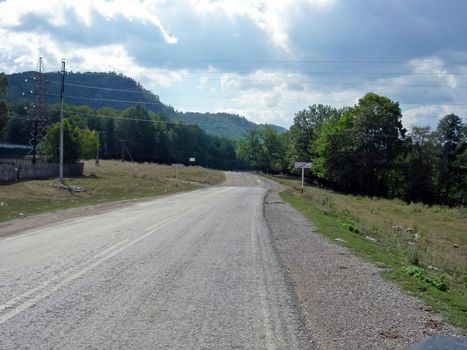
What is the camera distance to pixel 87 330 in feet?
20.2

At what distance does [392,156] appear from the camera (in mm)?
75500

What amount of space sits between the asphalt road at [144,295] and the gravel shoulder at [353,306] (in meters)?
0.34

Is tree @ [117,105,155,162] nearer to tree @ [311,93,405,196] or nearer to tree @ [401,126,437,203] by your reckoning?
tree @ [311,93,405,196]

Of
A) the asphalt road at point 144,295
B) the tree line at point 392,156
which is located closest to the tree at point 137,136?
the tree line at point 392,156

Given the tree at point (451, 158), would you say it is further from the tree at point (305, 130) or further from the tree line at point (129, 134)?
the tree line at point (129, 134)

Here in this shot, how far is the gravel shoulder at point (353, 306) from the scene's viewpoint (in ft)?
20.6

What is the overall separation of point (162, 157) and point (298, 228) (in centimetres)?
15154

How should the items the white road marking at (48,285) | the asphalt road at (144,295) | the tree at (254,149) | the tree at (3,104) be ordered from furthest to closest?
the tree at (254,149) → the tree at (3,104) → the white road marking at (48,285) → the asphalt road at (144,295)

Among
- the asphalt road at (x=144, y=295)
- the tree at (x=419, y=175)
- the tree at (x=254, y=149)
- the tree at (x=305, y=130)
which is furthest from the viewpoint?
the tree at (x=254, y=149)

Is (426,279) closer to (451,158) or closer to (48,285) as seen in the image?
(48,285)

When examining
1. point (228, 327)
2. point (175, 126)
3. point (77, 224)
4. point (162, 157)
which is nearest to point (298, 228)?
point (77, 224)

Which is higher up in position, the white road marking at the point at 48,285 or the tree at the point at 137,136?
the tree at the point at 137,136

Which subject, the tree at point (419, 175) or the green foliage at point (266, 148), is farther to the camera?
the green foliage at point (266, 148)

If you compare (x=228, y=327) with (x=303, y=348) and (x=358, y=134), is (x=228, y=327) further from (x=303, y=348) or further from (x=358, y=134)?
(x=358, y=134)
